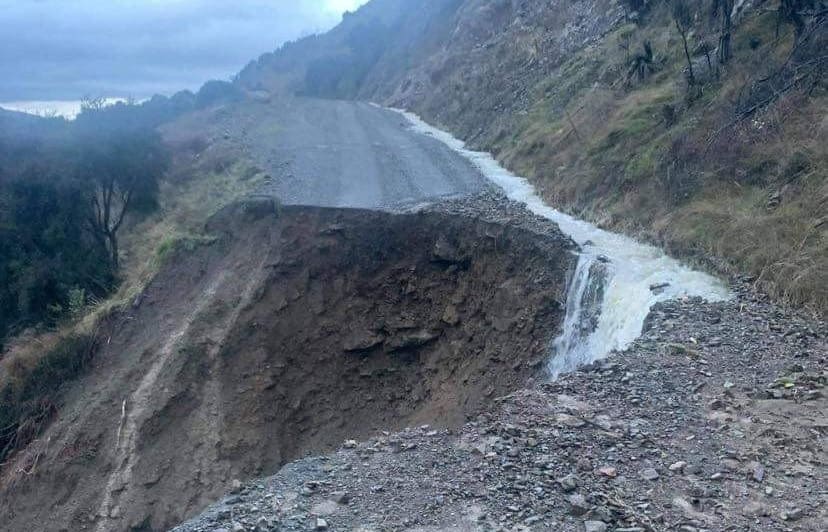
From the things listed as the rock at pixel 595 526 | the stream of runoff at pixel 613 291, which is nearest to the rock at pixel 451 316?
the stream of runoff at pixel 613 291

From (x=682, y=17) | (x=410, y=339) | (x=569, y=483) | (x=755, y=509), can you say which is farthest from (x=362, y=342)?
(x=682, y=17)

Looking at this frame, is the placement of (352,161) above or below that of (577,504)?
above

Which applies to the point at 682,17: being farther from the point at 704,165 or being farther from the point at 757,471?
the point at 757,471

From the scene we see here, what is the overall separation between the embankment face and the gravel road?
53.6 inches

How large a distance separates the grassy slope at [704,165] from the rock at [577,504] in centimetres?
456

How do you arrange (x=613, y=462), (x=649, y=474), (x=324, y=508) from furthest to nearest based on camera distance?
(x=613, y=462)
(x=324, y=508)
(x=649, y=474)

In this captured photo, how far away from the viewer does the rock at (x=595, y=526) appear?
557cm

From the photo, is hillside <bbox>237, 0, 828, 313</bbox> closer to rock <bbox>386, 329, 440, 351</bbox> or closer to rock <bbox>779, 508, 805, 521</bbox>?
rock <bbox>779, 508, 805, 521</bbox>

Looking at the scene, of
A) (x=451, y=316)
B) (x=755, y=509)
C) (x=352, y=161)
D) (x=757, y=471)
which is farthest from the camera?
(x=352, y=161)

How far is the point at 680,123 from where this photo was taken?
15633 mm

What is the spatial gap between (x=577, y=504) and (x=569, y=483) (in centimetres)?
27

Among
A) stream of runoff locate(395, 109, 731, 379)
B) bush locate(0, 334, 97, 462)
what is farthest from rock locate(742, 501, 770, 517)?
bush locate(0, 334, 97, 462)

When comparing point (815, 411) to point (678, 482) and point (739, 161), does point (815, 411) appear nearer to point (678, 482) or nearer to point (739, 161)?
point (678, 482)

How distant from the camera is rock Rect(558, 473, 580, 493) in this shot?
6.07m
